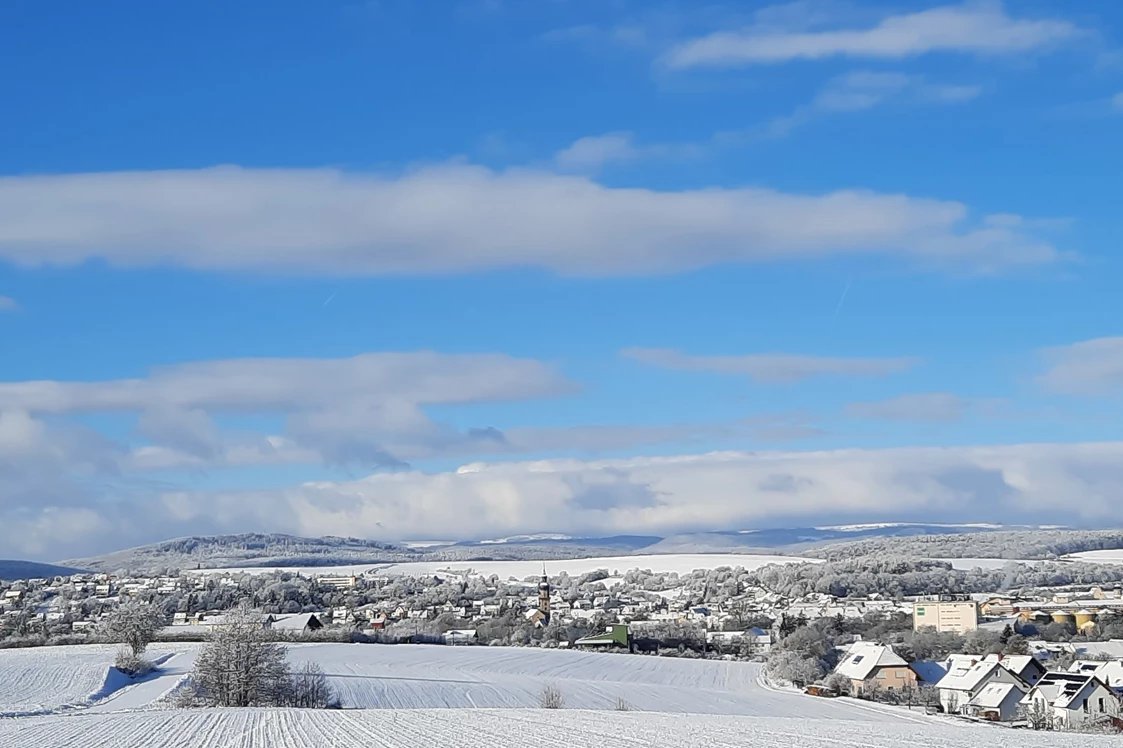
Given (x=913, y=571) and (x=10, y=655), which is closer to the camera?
(x=10, y=655)

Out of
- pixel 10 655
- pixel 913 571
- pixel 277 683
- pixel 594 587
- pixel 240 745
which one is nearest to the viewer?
pixel 240 745

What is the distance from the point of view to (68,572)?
646ft

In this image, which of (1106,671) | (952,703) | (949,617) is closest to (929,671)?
(952,703)

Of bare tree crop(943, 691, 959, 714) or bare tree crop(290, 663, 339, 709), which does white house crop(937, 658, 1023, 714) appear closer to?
bare tree crop(943, 691, 959, 714)

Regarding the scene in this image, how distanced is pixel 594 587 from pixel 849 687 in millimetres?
89201

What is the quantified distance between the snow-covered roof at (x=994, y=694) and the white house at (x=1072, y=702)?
932 mm

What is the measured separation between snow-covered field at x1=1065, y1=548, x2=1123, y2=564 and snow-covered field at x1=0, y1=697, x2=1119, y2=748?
126 meters

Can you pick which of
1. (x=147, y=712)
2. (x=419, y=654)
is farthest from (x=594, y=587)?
(x=147, y=712)

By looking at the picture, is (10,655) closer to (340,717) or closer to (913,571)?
(340,717)

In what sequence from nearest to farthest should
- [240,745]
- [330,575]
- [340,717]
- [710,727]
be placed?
[240,745], [710,727], [340,717], [330,575]

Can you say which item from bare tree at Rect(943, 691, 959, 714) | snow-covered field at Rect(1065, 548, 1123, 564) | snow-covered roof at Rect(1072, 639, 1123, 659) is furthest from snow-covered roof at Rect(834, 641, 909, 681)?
snow-covered field at Rect(1065, 548, 1123, 564)

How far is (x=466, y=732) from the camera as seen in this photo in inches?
1226

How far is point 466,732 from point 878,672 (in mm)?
38754

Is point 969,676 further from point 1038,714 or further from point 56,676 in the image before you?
point 56,676
